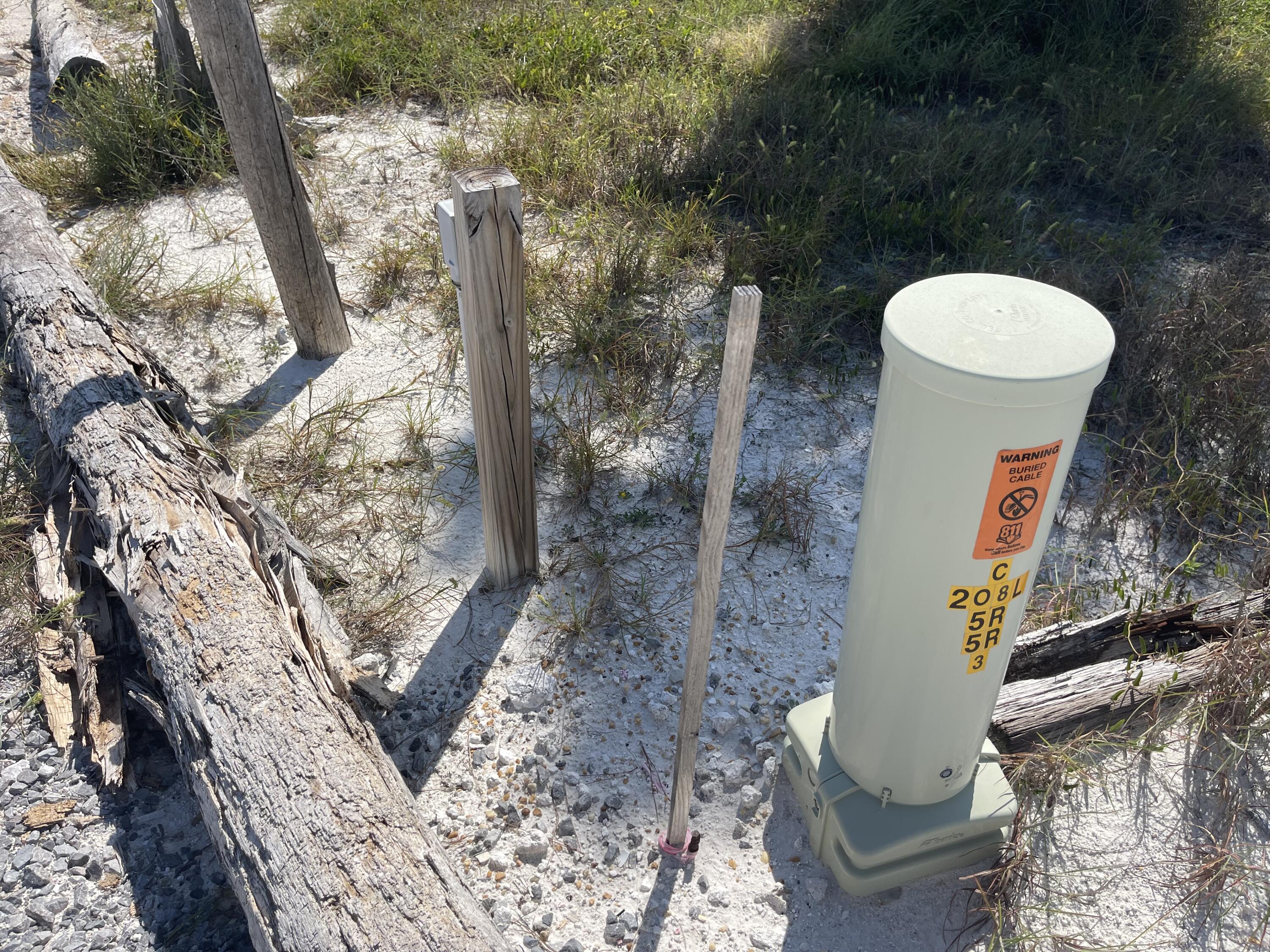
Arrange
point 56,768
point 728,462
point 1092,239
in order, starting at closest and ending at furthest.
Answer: point 728,462 < point 56,768 < point 1092,239

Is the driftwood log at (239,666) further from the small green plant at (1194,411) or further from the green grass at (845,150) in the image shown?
the small green plant at (1194,411)

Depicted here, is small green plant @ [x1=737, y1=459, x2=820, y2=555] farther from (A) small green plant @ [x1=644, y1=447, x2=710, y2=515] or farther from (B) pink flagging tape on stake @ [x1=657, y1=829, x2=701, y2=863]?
(B) pink flagging tape on stake @ [x1=657, y1=829, x2=701, y2=863]

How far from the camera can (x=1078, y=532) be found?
3.38m

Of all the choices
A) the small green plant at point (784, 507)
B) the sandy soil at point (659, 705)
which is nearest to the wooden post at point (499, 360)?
the sandy soil at point (659, 705)

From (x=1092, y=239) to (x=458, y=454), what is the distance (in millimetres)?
3480

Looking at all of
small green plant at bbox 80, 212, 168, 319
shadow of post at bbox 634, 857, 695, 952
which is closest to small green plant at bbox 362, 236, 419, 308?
small green plant at bbox 80, 212, 168, 319

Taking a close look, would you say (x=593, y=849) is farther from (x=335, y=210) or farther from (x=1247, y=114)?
(x=1247, y=114)

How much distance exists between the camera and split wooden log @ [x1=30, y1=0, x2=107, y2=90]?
231 inches

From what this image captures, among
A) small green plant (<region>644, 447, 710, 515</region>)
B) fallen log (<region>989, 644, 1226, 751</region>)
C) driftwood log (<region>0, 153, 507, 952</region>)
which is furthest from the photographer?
small green plant (<region>644, 447, 710, 515</region>)

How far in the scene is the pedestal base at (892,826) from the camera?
7.26 ft

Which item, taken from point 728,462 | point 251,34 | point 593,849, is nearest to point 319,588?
point 593,849

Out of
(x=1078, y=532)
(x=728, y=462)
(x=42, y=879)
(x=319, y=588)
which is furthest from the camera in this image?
(x=1078, y=532)

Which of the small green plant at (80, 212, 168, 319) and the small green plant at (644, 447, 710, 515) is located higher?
the small green plant at (80, 212, 168, 319)

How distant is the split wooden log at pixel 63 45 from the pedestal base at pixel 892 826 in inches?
247
